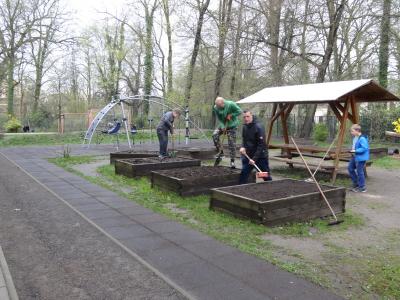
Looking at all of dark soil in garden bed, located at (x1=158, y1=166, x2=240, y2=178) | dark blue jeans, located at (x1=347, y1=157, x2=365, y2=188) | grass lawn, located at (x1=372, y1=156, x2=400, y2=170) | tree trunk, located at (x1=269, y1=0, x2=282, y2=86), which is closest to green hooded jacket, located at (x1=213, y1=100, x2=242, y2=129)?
dark soil in garden bed, located at (x1=158, y1=166, x2=240, y2=178)

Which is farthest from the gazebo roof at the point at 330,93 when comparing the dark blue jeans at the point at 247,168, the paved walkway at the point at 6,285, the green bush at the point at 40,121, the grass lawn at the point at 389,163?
the green bush at the point at 40,121

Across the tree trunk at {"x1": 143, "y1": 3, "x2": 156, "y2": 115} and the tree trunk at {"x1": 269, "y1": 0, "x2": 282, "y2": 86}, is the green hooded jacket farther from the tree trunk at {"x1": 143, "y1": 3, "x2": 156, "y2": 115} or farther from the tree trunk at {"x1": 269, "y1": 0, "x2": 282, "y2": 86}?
the tree trunk at {"x1": 143, "y1": 3, "x2": 156, "y2": 115}

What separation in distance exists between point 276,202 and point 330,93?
13.6 feet

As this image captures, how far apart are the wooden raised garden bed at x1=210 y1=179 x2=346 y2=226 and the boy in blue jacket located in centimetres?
198

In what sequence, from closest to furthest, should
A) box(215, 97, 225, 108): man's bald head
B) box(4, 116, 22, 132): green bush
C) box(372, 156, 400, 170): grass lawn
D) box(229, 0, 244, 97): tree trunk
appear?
box(215, 97, 225, 108): man's bald head
box(372, 156, 400, 170): grass lawn
box(229, 0, 244, 97): tree trunk
box(4, 116, 22, 132): green bush

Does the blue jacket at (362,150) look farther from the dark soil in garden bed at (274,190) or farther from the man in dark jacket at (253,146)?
the man in dark jacket at (253,146)

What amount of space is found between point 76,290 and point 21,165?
947cm

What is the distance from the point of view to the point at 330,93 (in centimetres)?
877

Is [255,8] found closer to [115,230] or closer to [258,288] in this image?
[115,230]

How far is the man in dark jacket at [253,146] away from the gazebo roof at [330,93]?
183cm

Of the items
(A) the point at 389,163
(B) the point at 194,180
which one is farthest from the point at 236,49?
(B) the point at 194,180

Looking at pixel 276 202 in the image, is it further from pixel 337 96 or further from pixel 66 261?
pixel 337 96

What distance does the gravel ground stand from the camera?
139 inches

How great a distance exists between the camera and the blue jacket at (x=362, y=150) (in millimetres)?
8164
